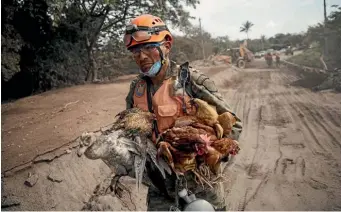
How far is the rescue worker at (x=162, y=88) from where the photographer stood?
7.16 feet

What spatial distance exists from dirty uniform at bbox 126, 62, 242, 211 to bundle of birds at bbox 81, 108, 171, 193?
0.20 metres

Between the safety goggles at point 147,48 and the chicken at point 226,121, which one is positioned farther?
the safety goggles at point 147,48

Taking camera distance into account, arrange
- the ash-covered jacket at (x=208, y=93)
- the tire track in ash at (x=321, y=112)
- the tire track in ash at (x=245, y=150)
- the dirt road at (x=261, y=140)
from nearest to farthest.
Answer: the ash-covered jacket at (x=208, y=93)
the dirt road at (x=261, y=140)
the tire track in ash at (x=245, y=150)
the tire track in ash at (x=321, y=112)

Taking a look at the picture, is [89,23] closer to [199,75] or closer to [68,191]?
[68,191]

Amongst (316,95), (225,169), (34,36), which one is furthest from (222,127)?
(34,36)

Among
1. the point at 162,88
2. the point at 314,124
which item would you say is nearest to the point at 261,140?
the point at 314,124

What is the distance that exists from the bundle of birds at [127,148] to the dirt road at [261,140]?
321cm

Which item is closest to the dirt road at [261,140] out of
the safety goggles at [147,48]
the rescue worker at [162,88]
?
the rescue worker at [162,88]

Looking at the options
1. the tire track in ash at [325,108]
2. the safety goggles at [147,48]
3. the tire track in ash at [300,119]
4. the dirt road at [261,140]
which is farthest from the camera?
the tire track in ash at [325,108]

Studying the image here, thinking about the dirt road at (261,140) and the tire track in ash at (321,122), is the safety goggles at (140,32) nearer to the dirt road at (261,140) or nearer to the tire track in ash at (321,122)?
the dirt road at (261,140)

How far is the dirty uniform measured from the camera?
2162 millimetres

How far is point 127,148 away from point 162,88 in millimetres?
607

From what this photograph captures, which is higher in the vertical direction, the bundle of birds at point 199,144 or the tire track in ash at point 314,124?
the bundle of birds at point 199,144

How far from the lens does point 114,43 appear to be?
18.9 meters
